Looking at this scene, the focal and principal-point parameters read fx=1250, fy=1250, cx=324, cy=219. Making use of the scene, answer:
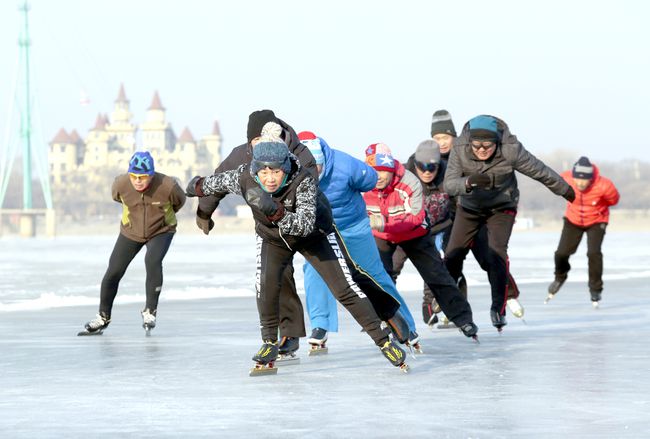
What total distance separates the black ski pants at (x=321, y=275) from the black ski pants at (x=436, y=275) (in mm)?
1856

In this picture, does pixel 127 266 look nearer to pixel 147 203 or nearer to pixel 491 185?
pixel 147 203

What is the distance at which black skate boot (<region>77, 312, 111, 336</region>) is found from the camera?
1003 centimetres

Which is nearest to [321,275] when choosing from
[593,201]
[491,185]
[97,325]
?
[491,185]

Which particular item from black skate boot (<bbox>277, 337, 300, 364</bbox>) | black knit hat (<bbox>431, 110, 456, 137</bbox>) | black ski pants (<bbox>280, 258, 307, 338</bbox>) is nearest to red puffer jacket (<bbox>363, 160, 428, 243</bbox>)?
black ski pants (<bbox>280, 258, 307, 338</bbox>)

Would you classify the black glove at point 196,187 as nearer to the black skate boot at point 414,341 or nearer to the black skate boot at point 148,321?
the black skate boot at point 414,341

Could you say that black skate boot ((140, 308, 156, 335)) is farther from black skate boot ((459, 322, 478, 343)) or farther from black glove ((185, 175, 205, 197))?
black glove ((185, 175, 205, 197))

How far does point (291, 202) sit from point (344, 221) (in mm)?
1324

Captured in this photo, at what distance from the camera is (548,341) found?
915 centimetres

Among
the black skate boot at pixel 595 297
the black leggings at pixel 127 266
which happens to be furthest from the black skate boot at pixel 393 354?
the black skate boot at pixel 595 297

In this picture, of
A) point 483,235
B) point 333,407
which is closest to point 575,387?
point 333,407

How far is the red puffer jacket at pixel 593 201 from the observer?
1364 cm

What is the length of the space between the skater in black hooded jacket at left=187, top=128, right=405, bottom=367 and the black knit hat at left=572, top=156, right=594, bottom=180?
263 inches

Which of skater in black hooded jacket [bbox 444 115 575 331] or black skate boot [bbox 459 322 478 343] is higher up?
skater in black hooded jacket [bbox 444 115 575 331]

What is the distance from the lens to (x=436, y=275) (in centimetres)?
901
